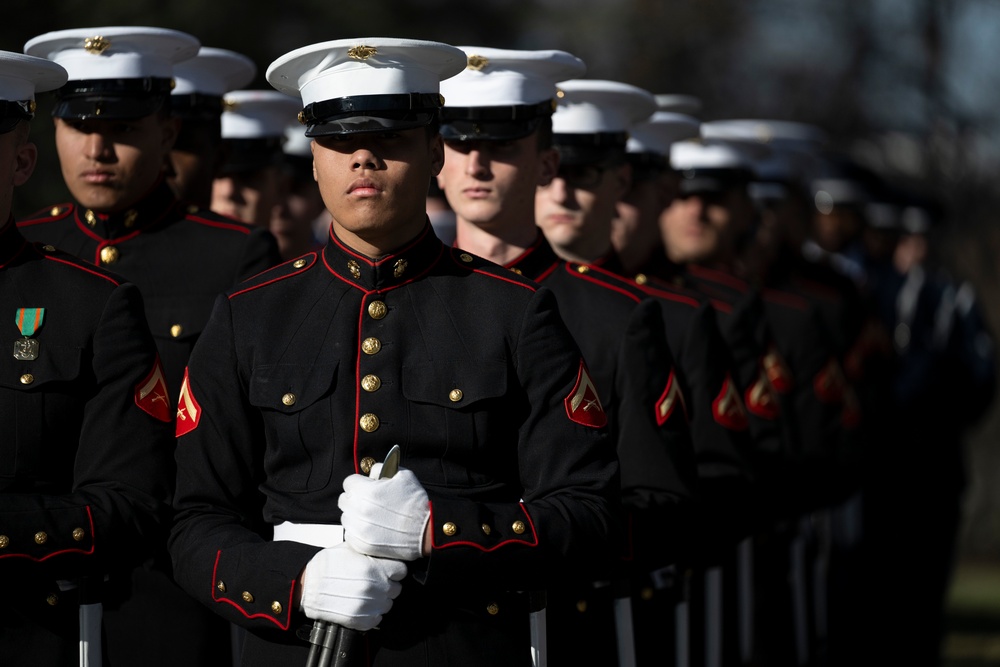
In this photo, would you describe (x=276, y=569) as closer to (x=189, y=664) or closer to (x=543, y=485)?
(x=543, y=485)

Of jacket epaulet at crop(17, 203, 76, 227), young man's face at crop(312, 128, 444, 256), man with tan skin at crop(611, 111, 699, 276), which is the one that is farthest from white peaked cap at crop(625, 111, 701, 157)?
young man's face at crop(312, 128, 444, 256)

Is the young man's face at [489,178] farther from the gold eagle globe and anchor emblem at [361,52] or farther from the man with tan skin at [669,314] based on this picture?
the gold eagle globe and anchor emblem at [361,52]

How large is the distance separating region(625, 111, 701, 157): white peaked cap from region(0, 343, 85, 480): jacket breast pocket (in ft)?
10.4

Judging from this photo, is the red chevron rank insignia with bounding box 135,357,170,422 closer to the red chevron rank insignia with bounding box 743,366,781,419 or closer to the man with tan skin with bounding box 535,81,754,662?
the man with tan skin with bounding box 535,81,754,662

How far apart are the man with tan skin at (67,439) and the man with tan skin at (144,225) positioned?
2.93 ft

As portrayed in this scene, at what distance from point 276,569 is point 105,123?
2105 mm

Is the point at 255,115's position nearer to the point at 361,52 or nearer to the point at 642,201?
the point at 642,201

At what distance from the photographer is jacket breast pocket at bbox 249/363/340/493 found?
3.87 meters

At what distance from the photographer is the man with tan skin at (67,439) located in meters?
3.94

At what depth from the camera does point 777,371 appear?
805 centimetres

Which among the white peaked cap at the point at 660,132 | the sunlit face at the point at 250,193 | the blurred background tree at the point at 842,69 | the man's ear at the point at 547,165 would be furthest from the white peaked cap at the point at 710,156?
the blurred background tree at the point at 842,69

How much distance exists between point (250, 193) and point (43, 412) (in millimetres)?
3127

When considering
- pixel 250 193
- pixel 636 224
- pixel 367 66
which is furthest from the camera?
pixel 250 193

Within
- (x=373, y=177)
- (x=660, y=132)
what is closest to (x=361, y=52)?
(x=373, y=177)
